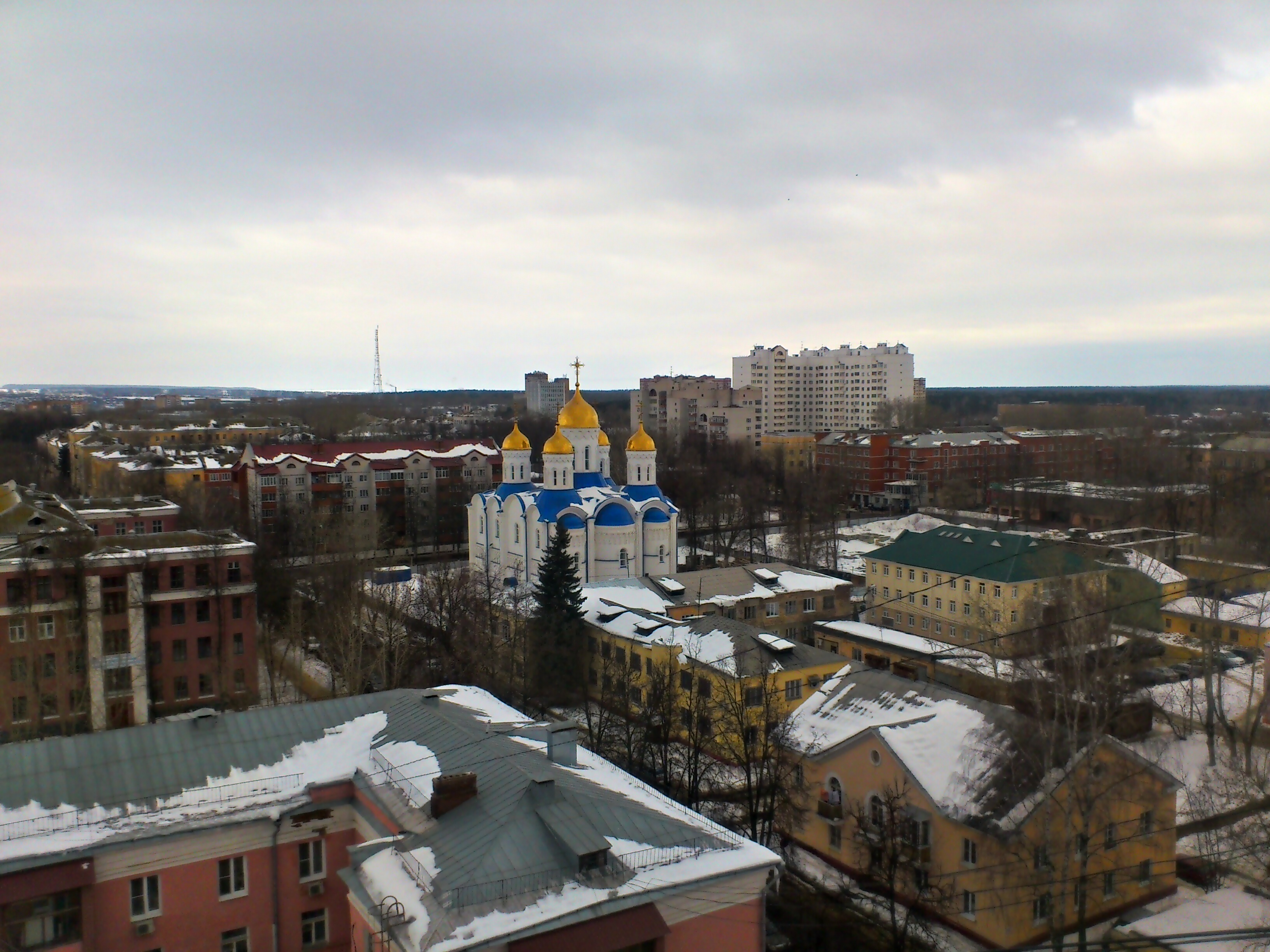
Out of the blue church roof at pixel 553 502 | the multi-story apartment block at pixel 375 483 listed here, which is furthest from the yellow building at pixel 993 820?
the multi-story apartment block at pixel 375 483

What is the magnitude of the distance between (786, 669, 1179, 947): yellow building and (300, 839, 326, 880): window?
7.43 metres

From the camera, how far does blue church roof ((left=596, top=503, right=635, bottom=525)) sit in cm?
3269

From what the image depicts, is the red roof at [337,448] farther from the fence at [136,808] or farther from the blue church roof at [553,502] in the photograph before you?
the fence at [136,808]

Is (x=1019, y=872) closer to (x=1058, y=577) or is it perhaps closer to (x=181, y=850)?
(x=181, y=850)

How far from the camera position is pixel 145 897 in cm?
998

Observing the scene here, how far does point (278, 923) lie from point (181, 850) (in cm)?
154

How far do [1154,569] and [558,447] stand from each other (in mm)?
20038

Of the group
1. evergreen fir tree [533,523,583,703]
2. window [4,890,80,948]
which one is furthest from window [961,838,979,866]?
window [4,890,80,948]

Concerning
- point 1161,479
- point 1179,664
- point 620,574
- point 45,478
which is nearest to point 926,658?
point 1179,664

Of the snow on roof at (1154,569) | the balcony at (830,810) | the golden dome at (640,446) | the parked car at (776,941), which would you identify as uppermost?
the golden dome at (640,446)

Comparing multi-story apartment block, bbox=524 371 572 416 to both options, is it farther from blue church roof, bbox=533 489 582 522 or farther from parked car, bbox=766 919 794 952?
parked car, bbox=766 919 794 952

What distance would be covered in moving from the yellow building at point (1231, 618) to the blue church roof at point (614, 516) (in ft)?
56.2

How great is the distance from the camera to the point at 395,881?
870 centimetres

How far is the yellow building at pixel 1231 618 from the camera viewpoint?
939 inches
